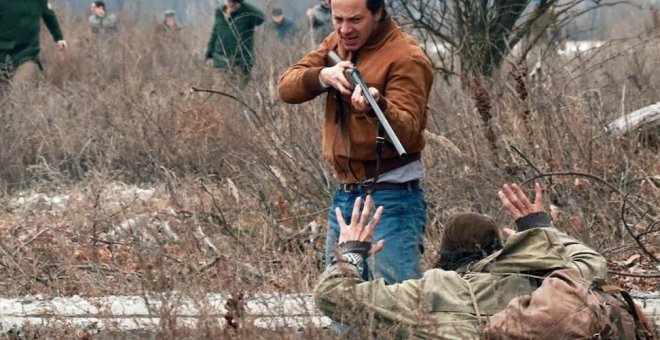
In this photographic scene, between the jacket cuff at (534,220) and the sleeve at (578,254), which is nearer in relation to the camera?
the sleeve at (578,254)

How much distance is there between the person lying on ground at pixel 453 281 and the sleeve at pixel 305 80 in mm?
523

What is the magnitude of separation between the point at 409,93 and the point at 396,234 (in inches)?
18.9

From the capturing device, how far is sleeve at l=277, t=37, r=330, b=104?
475cm

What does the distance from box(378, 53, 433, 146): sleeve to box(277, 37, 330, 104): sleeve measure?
26cm

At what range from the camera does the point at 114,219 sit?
25.4ft

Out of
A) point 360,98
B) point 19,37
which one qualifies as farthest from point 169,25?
point 360,98

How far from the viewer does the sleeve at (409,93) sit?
4547 millimetres

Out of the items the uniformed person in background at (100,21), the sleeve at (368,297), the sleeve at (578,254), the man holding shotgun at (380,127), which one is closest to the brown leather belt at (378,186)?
the man holding shotgun at (380,127)

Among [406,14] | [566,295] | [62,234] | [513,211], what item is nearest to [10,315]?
[62,234]

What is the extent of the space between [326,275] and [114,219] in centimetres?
372

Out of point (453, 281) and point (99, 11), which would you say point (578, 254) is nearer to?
point (453, 281)

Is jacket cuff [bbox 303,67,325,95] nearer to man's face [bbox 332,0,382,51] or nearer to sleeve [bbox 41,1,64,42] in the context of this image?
man's face [bbox 332,0,382,51]

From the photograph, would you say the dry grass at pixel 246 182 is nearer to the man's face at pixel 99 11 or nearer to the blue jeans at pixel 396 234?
the blue jeans at pixel 396 234

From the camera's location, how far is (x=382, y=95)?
15.1 feet
